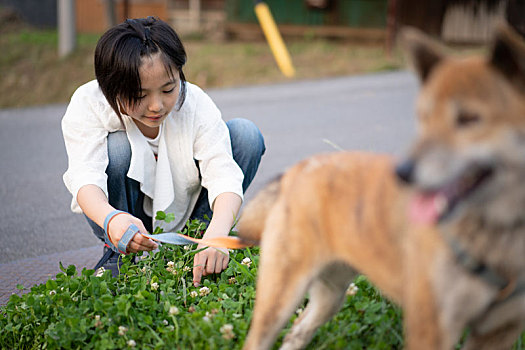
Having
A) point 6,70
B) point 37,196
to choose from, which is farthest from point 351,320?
point 6,70

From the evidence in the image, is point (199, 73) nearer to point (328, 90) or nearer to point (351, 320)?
point (328, 90)

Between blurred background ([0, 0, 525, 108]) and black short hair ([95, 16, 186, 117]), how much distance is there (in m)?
7.87

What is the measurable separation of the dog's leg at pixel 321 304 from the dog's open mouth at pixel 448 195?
0.66 meters

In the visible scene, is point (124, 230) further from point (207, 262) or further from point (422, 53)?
point (422, 53)

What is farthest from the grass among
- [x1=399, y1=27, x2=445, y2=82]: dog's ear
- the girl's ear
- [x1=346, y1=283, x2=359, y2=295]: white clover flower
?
[x1=399, y1=27, x2=445, y2=82]: dog's ear

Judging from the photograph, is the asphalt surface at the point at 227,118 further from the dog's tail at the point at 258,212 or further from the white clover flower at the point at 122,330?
the dog's tail at the point at 258,212

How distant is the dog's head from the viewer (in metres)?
1.47

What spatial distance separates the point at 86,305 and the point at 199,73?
9236 millimetres

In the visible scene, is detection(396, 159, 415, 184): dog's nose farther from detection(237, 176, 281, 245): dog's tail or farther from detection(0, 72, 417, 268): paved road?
detection(0, 72, 417, 268): paved road

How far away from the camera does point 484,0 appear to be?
13836 mm

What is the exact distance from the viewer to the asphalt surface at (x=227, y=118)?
14.0 ft

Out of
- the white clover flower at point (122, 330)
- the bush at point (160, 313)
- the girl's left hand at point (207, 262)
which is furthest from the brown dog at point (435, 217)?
the girl's left hand at point (207, 262)

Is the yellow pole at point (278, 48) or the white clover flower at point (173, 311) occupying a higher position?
the white clover flower at point (173, 311)

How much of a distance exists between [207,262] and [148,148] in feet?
2.56
